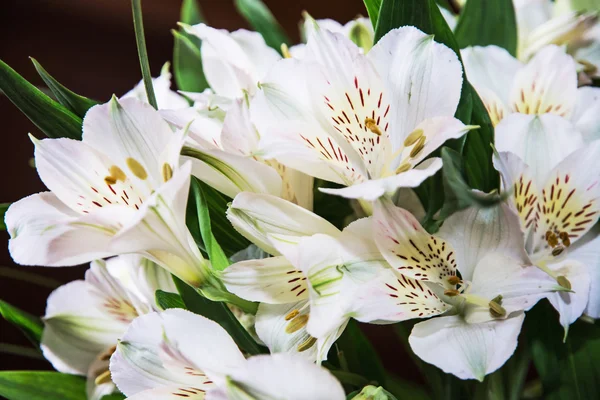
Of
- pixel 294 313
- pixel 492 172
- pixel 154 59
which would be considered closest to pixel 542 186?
pixel 492 172

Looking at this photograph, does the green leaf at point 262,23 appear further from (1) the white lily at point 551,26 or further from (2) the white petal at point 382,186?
(2) the white petal at point 382,186

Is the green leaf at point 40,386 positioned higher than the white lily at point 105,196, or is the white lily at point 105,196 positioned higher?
the white lily at point 105,196

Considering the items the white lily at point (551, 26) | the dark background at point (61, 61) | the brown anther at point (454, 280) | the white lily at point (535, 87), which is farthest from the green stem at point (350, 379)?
the dark background at point (61, 61)

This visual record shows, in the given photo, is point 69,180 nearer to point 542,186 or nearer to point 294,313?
point 294,313

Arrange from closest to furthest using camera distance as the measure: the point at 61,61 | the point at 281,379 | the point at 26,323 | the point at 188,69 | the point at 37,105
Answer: the point at 281,379
the point at 37,105
the point at 26,323
the point at 188,69
the point at 61,61

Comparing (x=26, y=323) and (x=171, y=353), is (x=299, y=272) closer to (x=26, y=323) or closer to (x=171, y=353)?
(x=171, y=353)

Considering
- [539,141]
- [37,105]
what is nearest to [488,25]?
[539,141]
